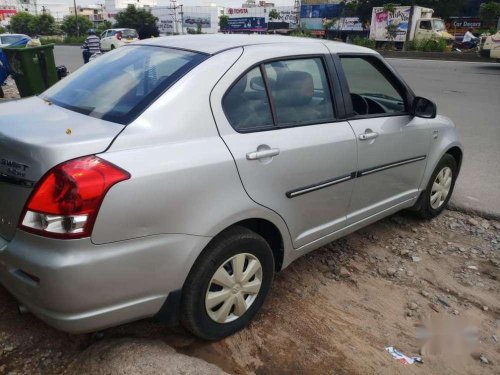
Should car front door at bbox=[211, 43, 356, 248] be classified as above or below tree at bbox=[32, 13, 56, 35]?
above

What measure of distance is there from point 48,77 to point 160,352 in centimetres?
696

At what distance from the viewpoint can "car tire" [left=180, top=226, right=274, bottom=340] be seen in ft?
7.45

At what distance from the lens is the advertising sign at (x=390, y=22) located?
30.6 metres

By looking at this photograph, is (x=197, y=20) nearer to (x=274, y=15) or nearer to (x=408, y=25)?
(x=274, y=15)

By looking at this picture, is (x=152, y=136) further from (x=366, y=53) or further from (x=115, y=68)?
(x=366, y=53)

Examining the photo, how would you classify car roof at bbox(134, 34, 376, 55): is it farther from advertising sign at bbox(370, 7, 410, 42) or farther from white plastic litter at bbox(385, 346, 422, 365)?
advertising sign at bbox(370, 7, 410, 42)

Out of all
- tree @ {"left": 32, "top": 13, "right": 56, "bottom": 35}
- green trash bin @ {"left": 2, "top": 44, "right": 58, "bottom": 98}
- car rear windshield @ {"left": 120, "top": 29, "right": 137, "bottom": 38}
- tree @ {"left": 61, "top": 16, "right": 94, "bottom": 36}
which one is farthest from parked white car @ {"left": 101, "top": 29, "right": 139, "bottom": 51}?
tree @ {"left": 32, "top": 13, "right": 56, "bottom": 35}

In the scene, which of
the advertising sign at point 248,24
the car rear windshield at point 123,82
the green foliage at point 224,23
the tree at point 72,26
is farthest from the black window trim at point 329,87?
the tree at point 72,26

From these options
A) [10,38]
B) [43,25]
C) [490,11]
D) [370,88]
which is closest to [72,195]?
[370,88]

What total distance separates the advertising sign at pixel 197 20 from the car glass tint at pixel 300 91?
81.3 m

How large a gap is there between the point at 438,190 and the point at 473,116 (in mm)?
5325

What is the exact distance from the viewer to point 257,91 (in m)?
2.58

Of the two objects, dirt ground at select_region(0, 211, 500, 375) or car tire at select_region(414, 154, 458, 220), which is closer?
dirt ground at select_region(0, 211, 500, 375)

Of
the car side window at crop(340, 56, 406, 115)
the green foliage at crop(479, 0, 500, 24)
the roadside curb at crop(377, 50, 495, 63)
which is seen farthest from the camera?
the green foliage at crop(479, 0, 500, 24)
